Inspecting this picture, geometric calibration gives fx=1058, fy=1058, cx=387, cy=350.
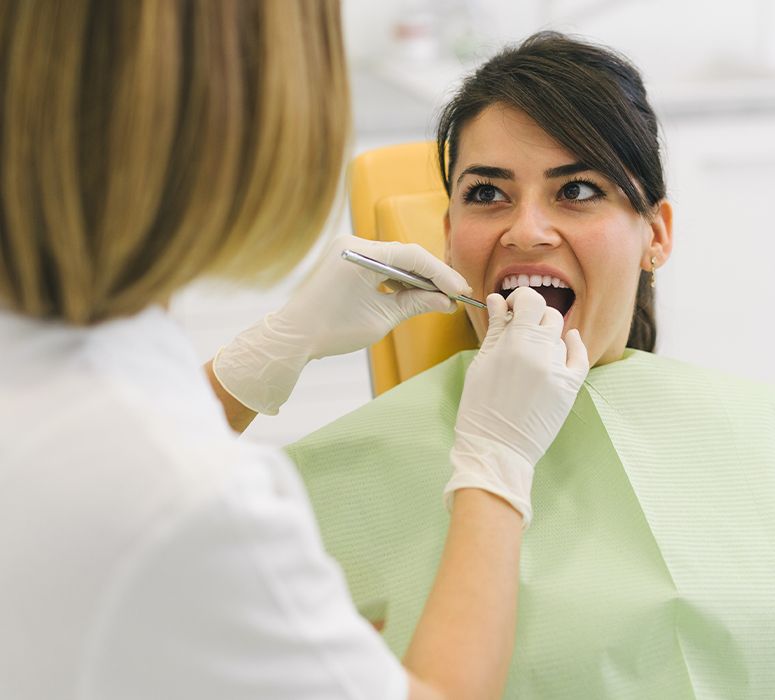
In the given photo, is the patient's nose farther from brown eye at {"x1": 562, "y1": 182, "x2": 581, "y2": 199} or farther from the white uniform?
the white uniform

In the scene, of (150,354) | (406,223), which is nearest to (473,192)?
(406,223)

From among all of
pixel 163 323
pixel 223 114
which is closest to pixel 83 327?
pixel 163 323

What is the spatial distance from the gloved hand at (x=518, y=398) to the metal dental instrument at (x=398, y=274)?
13 cm

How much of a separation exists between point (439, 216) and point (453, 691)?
100cm

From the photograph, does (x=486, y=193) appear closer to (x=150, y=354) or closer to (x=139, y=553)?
(x=150, y=354)

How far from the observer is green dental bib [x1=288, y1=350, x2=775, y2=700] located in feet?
4.01

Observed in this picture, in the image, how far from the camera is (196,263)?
78 cm

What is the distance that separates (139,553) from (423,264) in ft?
2.44

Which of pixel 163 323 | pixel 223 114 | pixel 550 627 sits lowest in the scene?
pixel 550 627

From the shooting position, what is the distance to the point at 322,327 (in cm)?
144

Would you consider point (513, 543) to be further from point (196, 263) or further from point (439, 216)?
point (439, 216)

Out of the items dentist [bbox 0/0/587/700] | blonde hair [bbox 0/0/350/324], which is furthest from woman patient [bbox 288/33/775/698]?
blonde hair [bbox 0/0/350/324]

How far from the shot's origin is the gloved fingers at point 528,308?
1233 mm

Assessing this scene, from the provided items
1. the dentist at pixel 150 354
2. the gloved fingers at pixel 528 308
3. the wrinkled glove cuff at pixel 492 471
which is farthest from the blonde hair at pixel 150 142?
the gloved fingers at pixel 528 308
